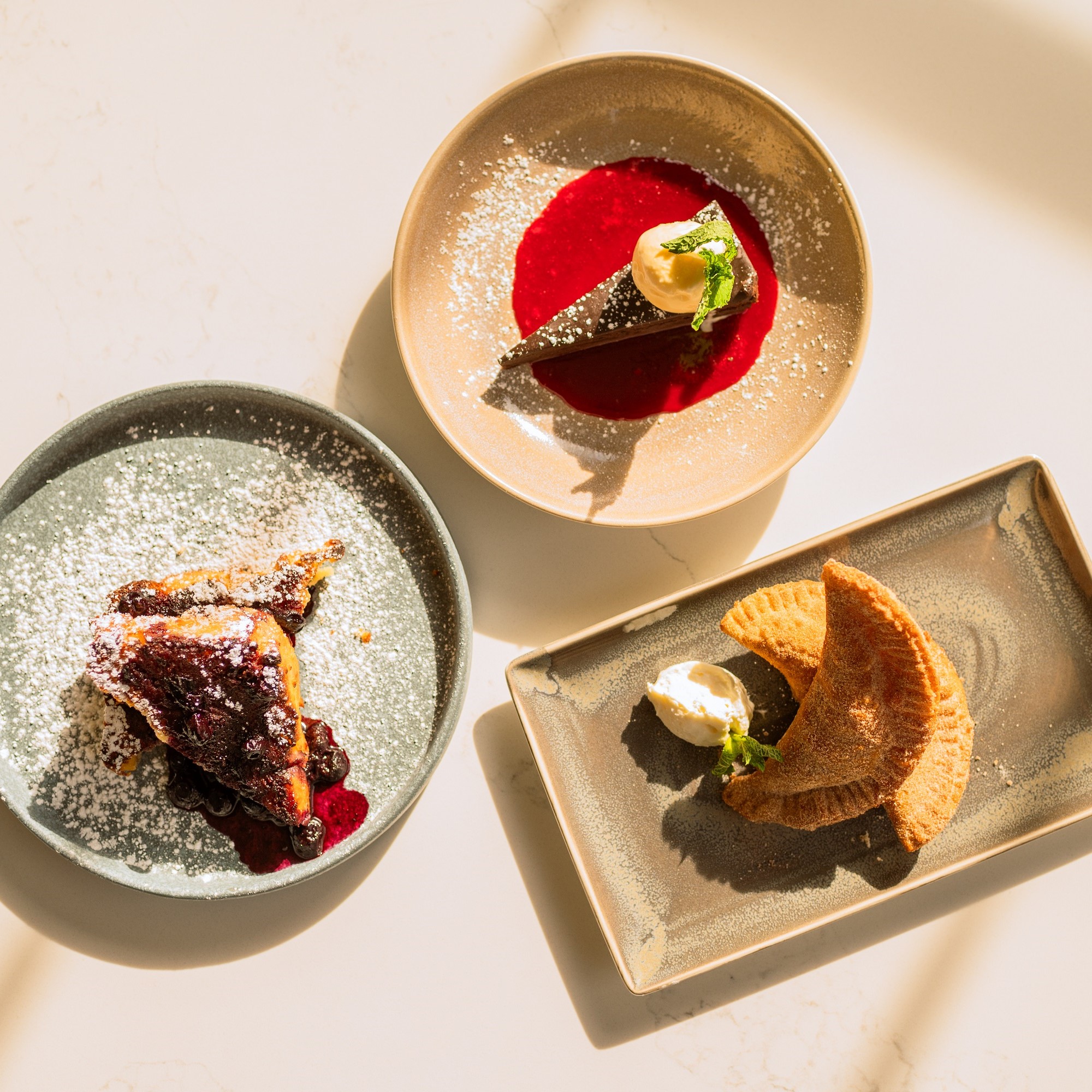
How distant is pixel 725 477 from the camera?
1822 mm

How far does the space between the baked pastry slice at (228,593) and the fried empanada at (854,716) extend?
45.5 inches

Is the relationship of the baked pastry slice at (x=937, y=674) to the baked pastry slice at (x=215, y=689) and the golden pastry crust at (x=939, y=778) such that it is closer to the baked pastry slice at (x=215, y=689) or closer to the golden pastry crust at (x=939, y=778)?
the golden pastry crust at (x=939, y=778)

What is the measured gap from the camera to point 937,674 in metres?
1.74

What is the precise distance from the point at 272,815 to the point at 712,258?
1.59 m

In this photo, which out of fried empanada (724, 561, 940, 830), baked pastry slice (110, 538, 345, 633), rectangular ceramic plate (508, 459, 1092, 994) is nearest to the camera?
fried empanada (724, 561, 940, 830)

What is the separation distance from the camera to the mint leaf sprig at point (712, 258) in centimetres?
166

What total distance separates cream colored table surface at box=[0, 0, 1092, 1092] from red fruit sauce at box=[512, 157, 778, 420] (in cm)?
33

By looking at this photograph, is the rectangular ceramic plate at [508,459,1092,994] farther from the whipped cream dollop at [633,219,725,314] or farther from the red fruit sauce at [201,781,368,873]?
the whipped cream dollop at [633,219,725,314]

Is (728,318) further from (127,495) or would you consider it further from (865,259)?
(127,495)

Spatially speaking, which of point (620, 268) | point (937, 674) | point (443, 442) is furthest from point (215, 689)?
point (937, 674)

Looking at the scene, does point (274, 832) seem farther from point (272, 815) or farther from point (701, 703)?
point (701, 703)

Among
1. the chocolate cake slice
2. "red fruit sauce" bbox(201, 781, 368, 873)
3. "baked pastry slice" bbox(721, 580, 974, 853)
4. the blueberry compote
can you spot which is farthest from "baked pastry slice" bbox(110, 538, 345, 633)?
"baked pastry slice" bbox(721, 580, 974, 853)

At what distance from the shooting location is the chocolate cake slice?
5.88 feet

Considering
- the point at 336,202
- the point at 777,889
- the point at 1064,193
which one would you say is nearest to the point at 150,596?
the point at 336,202
